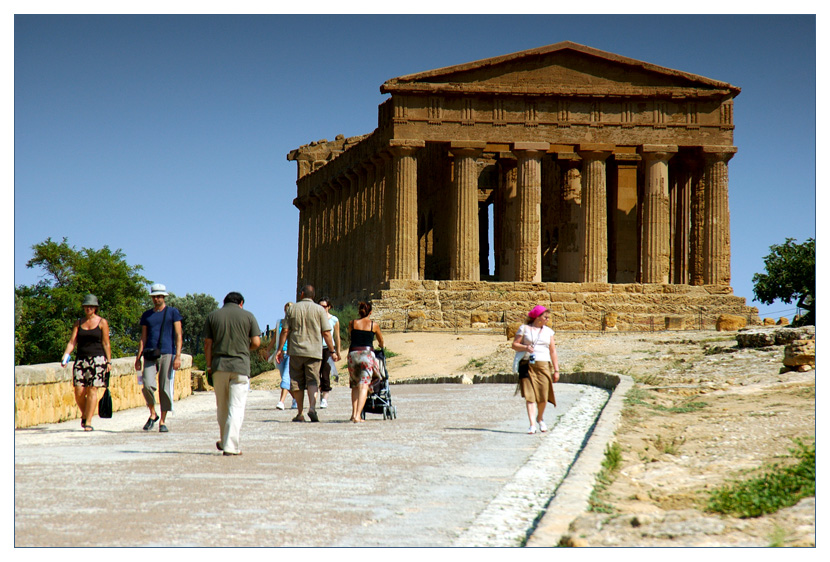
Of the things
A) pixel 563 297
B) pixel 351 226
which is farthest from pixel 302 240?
pixel 563 297

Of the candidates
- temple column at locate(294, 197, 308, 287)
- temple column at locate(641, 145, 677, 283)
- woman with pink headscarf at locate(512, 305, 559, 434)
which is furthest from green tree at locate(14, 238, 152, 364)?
woman with pink headscarf at locate(512, 305, 559, 434)

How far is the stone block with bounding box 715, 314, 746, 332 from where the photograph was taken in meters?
41.7

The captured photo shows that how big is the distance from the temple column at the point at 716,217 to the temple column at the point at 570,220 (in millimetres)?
5700

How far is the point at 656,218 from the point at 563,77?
7570mm

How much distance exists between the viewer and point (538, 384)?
1453 centimetres

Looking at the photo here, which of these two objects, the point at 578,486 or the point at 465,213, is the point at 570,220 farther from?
the point at 578,486

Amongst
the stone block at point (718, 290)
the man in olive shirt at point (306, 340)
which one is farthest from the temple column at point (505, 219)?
the man in olive shirt at point (306, 340)

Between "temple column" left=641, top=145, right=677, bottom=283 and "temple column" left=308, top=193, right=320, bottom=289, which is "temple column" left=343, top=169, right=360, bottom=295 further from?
"temple column" left=641, top=145, right=677, bottom=283

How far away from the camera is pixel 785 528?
735 cm

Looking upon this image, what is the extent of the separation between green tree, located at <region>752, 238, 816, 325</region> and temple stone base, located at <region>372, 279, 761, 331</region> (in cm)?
2118

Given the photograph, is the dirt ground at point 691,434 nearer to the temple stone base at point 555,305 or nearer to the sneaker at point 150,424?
the sneaker at point 150,424

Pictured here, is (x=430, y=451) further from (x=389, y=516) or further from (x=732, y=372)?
(x=732, y=372)

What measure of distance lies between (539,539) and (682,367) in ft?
64.2

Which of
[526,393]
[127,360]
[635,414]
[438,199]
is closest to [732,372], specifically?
[635,414]
